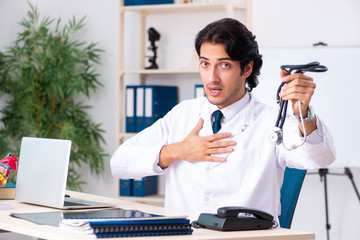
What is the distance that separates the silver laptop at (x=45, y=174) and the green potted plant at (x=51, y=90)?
2248 mm

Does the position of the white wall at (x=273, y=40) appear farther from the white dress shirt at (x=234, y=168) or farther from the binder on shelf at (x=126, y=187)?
the white dress shirt at (x=234, y=168)

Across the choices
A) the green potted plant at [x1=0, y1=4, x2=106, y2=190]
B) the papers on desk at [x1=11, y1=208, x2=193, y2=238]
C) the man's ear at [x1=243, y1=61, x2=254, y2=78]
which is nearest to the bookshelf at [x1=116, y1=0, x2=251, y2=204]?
the green potted plant at [x1=0, y1=4, x2=106, y2=190]

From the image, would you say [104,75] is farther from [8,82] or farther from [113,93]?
[8,82]

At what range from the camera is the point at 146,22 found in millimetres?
4535

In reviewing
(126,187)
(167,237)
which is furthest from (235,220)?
(126,187)

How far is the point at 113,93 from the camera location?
4.67 meters

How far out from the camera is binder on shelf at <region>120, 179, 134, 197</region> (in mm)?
4270

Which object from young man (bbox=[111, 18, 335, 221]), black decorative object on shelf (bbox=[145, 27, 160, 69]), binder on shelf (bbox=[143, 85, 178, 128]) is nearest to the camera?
young man (bbox=[111, 18, 335, 221])

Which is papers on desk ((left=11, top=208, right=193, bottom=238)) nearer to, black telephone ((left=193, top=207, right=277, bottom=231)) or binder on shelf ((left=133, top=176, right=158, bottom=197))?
black telephone ((left=193, top=207, right=277, bottom=231))

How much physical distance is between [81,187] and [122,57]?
1146 mm

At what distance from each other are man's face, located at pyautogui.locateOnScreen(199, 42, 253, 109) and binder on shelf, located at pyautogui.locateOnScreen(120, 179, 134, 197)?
7.03 ft

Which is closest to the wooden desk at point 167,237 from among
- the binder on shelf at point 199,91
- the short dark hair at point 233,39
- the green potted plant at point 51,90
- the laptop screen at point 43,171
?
the laptop screen at point 43,171

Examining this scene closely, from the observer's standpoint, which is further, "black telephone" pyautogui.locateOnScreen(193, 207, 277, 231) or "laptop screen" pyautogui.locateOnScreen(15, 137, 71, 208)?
"laptop screen" pyautogui.locateOnScreen(15, 137, 71, 208)

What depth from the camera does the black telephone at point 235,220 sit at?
1.61 meters
